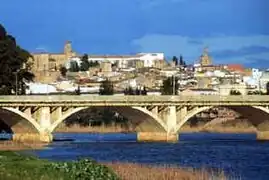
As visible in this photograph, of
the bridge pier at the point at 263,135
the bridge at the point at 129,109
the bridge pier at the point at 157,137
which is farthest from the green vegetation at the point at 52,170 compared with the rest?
the bridge pier at the point at 263,135

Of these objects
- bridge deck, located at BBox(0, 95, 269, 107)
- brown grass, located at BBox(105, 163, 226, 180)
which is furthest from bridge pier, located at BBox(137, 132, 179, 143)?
brown grass, located at BBox(105, 163, 226, 180)

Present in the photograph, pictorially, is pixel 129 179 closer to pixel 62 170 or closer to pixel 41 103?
pixel 62 170

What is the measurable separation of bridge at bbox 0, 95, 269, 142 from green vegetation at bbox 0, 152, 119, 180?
5487 cm

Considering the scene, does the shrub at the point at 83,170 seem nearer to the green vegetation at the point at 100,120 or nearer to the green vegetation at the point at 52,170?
the green vegetation at the point at 52,170

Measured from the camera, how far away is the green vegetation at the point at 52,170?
25297 mm

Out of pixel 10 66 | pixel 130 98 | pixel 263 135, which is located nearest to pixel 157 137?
pixel 130 98

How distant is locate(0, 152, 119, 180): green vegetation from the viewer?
25.3 metres

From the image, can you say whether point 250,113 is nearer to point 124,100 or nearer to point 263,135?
point 263,135

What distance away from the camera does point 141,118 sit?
3649 inches

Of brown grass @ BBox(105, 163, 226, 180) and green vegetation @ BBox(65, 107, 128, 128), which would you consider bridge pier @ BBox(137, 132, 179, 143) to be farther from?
brown grass @ BBox(105, 163, 226, 180)

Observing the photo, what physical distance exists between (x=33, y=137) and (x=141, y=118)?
12.8 m

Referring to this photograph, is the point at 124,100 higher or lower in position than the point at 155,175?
higher

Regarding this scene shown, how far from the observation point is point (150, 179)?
34.5 metres

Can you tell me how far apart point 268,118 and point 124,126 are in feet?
172
